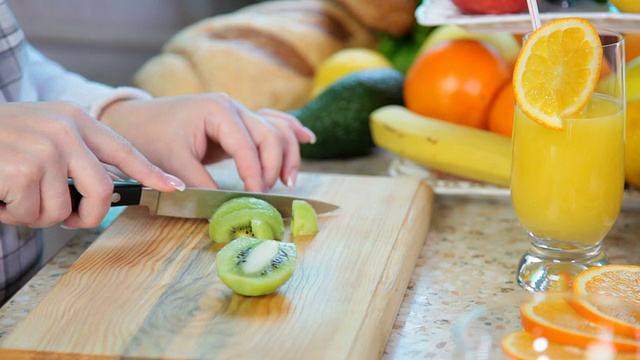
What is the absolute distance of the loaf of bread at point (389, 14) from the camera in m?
1.90

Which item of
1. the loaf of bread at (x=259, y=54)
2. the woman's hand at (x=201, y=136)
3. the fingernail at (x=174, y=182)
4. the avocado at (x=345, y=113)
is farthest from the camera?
the loaf of bread at (x=259, y=54)

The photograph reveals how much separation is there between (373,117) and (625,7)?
0.44 metres

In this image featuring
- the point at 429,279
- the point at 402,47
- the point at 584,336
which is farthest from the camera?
the point at 402,47

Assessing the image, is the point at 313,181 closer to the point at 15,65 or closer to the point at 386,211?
the point at 386,211

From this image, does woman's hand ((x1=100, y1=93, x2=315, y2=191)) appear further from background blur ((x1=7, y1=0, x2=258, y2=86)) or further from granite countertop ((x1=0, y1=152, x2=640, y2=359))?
background blur ((x1=7, y1=0, x2=258, y2=86))

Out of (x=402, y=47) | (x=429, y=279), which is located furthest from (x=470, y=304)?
(x=402, y=47)

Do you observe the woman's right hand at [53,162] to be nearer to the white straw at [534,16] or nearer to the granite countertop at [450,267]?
the granite countertop at [450,267]

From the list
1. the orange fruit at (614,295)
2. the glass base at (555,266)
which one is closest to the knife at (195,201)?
the glass base at (555,266)

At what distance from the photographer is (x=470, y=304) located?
971 millimetres

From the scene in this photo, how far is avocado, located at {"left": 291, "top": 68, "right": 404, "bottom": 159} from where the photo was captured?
5.08 ft

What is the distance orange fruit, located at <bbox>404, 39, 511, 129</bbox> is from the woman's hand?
30 centimetres

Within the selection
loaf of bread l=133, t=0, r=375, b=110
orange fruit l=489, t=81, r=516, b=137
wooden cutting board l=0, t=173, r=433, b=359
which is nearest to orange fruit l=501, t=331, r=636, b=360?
wooden cutting board l=0, t=173, r=433, b=359

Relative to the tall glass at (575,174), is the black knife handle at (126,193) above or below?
below

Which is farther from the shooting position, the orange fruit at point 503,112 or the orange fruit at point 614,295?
the orange fruit at point 503,112
